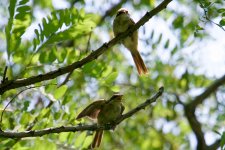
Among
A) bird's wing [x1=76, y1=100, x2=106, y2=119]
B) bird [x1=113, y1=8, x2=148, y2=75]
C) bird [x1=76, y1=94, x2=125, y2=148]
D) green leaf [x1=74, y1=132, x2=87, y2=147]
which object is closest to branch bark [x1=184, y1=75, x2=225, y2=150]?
bird [x1=113, y1=8, x2=148, y2=75]

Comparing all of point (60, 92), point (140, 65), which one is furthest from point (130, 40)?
point (60, 92)

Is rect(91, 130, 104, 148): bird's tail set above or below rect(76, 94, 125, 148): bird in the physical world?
below

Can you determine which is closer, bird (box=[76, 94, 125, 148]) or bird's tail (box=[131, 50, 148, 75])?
bird (box=[76, 94, 125, 148])

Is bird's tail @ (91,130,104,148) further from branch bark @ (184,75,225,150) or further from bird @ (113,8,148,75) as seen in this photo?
branch bark @ (184,75,225,150)

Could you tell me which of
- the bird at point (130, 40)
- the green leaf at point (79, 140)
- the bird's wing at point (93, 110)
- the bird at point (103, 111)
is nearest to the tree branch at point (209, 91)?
the bird at point (130, 40)

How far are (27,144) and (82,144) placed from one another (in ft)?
1.37

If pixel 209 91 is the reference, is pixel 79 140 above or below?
above

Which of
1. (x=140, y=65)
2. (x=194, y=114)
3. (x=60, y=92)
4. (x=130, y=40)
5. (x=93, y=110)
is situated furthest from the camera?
(x=194, y=114)

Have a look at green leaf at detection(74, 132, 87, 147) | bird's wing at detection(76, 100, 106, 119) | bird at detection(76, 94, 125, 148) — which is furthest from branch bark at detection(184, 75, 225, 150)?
bird's wing at detection(76, 100, 106, 119)

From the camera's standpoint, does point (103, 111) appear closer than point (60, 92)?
Yes

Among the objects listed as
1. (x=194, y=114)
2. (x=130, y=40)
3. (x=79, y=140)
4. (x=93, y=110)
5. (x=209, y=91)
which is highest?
(x=93, y=110)

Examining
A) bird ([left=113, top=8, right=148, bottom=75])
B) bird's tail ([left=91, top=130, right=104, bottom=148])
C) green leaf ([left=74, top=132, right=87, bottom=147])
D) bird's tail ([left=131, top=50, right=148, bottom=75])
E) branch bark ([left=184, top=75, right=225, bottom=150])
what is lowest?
branch bark ([left=184, top=75, right=225, bottom=150])

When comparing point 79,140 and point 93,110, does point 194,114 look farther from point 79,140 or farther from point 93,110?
point 93,110

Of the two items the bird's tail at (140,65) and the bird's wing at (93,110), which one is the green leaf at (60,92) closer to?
the bird's wing at (93,110)
